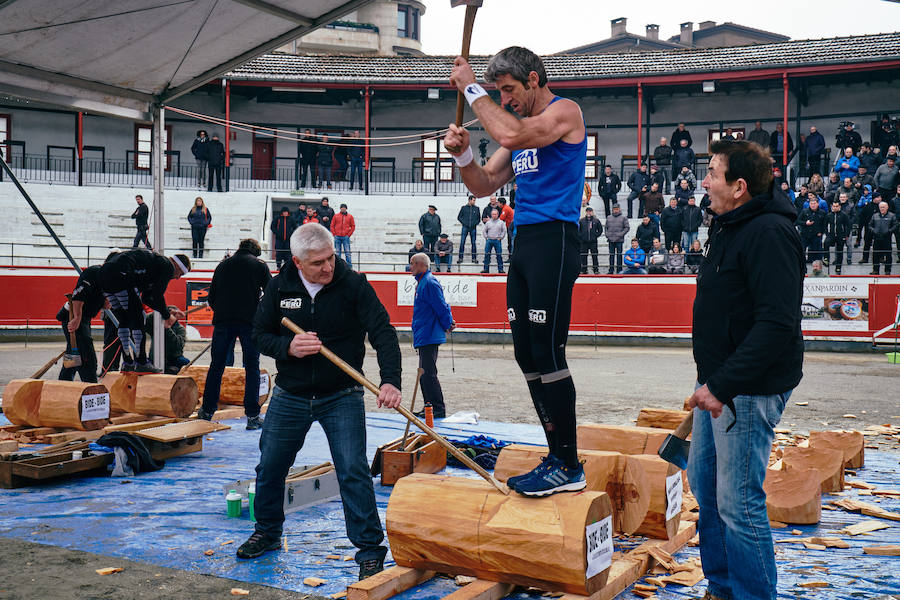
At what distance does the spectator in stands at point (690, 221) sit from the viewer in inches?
856

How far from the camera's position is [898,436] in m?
7.96

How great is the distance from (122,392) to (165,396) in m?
0.59

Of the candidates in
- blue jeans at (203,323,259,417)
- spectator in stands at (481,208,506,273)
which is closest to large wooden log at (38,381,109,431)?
blue jeans at (203,323,259,417)

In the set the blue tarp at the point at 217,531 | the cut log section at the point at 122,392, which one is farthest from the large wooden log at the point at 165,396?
the blue tarp at the point at 217,531

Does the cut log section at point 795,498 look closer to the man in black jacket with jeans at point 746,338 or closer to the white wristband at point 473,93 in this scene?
the man in black jacket with jeans at point 746,338

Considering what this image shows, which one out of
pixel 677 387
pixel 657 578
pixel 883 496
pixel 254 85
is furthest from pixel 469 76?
pixel 254 85

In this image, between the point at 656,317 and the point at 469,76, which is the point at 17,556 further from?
the point at 656,317

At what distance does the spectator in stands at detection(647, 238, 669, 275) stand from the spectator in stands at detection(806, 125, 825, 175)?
6995 mm

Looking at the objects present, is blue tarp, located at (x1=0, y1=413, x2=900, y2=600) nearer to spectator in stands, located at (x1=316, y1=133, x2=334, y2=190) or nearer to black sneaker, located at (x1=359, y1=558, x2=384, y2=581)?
black sneaker, located at (x1=359, y1=558, x2=384, y2=581)

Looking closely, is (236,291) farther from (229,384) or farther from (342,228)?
(342,228)

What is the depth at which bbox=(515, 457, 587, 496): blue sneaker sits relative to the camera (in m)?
3.60

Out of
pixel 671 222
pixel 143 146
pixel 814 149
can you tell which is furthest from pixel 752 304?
pixel 143 146

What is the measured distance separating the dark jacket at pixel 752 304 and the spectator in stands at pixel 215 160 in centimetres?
2661

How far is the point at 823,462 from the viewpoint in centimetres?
600
